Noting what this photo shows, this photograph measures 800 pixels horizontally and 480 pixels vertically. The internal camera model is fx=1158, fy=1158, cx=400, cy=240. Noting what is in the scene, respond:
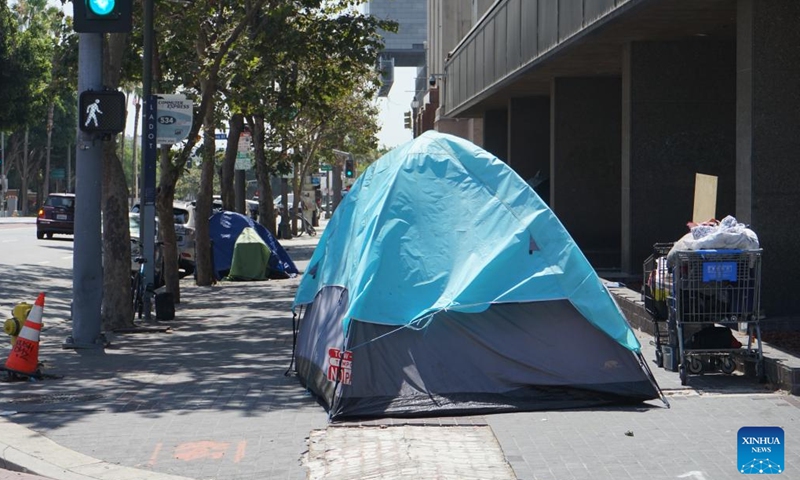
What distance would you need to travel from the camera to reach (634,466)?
6.93m

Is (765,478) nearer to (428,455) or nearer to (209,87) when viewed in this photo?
(428,455)

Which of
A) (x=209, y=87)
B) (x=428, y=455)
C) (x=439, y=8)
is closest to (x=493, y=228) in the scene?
(x=428, y=455)

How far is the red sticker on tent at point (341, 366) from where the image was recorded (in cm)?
857

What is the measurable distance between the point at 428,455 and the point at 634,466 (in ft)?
4.08

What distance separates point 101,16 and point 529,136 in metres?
15.3

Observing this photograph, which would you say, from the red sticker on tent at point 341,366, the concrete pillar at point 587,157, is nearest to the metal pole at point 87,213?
the red sticker on tent at point 341,366

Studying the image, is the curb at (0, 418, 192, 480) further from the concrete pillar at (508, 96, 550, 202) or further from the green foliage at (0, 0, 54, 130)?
the green foliage at (0, 0, 54, 130)

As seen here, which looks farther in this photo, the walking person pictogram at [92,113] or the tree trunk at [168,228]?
the tree trunk at [168,228]

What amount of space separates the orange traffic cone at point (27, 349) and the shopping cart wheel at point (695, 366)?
578 centimetres

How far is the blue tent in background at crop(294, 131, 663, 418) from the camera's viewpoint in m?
8.68

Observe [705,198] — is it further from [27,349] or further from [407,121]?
[407,121]

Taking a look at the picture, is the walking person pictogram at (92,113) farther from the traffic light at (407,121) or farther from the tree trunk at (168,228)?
the traffic light at (407,121)

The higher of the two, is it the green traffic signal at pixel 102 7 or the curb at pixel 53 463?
the green traffic signal at pixel 102 7
